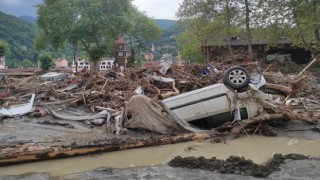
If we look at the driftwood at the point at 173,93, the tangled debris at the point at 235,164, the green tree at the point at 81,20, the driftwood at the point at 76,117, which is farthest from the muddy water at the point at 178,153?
the green tree at the point at 81,20

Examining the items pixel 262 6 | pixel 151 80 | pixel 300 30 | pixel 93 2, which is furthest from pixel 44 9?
pixel 151 80

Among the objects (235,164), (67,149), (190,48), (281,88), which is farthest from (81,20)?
(235,164)

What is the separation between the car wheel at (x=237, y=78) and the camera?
34.5 ft

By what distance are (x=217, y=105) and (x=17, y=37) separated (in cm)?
10709

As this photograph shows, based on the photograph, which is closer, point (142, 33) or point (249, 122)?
point (249, 122)

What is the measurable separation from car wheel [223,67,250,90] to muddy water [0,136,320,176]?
5.47 feet

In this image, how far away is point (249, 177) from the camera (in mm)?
6141

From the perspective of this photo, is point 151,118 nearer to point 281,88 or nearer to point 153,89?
point 153,89

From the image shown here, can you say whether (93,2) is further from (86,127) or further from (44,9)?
(86,127)

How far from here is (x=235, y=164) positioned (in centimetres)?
682

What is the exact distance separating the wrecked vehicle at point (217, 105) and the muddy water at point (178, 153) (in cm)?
79

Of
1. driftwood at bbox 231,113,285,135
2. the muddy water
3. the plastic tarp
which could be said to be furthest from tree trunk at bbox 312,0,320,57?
the plastic tarp

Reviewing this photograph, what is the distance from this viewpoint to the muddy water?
23.8ft

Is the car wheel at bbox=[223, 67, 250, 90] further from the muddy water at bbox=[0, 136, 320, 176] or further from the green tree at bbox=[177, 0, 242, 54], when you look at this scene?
the green tree at bbox=[177, 0, 242, 54]
